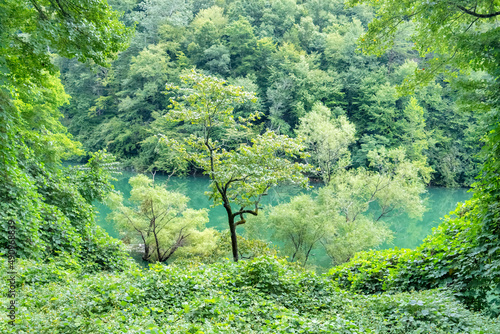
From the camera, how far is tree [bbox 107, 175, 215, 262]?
1438 cm

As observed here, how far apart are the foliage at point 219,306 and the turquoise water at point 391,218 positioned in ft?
41.2

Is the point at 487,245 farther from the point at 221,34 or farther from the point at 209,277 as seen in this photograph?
the point at 221,34

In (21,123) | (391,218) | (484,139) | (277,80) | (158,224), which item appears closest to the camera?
(484,139)

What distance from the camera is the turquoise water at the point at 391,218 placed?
19700mm

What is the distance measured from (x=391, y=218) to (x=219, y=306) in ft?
73.9

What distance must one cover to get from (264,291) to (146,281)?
1.72 m

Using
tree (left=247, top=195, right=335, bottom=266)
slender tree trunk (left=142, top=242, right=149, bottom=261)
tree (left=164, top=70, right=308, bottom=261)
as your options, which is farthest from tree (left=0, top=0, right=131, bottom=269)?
tree (left=247, top=195, right=335, bottom=266)

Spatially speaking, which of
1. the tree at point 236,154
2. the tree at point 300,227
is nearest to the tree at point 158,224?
the tree at point 300,227

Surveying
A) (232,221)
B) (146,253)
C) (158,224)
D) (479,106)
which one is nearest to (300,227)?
(158,224)

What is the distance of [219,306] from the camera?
149 inches

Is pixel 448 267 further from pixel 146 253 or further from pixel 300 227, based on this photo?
pixel 146 253

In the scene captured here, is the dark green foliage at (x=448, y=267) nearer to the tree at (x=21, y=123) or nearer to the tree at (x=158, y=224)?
the tree at (x=21, y=123)

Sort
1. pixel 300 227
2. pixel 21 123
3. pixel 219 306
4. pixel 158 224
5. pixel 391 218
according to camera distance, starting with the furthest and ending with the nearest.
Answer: pixel 391 218
pixel 300 227
pixel 158 224
pixel 21 123
pixel 219 306

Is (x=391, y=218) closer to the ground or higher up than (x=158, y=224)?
higher up
